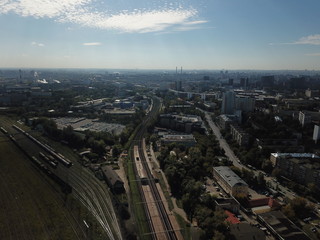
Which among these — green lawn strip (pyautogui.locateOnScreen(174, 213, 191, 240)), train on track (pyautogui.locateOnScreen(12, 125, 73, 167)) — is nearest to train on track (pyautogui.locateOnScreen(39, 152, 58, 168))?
train on track (pyautogui.locateOnScreen(12, 125, 73, 167))

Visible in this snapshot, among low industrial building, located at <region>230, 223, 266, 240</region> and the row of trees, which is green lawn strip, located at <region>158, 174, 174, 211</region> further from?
low industrial building, located at <region>230, 223, 266, 240</region>

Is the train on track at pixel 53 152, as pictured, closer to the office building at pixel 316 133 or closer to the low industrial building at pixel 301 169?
the low industrial building at pixel 301 169

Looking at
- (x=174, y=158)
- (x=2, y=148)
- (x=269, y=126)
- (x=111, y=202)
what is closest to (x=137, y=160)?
(x=174, y=158)

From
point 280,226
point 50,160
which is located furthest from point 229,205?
point 50,160

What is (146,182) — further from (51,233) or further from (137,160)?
(51,233)

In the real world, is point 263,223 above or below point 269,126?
below

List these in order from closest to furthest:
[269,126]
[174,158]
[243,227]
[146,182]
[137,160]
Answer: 1. [243,227]
2. [146,182]
3. [174,158]
4. [137,160]
5. [269,126]
